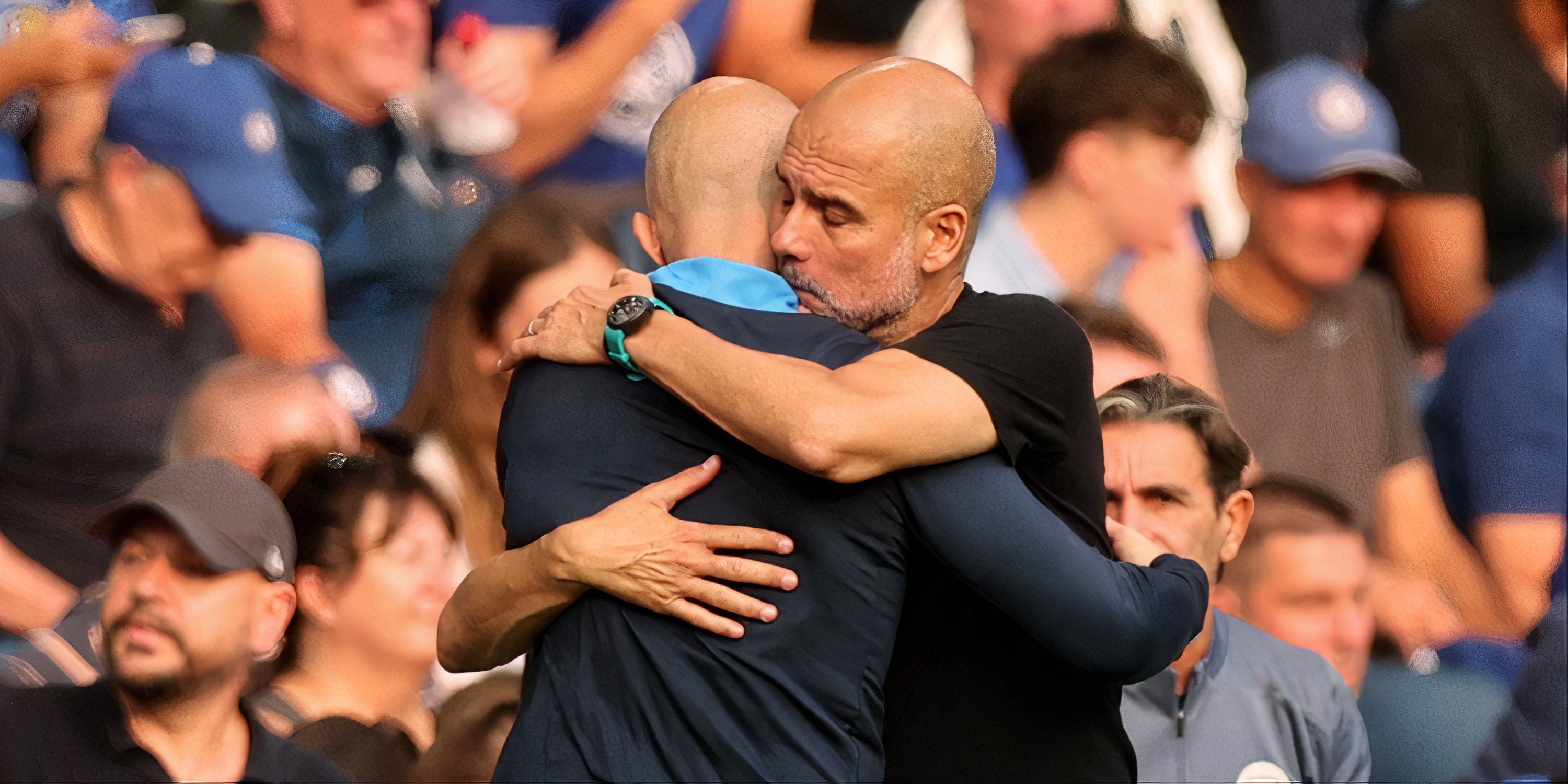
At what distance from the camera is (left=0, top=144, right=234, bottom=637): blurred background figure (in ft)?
9.96

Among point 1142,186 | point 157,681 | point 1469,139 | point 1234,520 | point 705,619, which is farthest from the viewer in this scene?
point 1469,139

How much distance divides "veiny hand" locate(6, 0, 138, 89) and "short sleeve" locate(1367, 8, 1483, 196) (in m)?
3.18

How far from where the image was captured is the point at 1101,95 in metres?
3.63

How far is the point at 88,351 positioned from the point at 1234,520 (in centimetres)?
275

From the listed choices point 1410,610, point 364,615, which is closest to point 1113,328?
point 1410,610

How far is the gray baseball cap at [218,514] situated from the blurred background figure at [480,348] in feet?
1.16

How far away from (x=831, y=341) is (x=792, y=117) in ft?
1.33

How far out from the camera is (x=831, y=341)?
76.1 inches

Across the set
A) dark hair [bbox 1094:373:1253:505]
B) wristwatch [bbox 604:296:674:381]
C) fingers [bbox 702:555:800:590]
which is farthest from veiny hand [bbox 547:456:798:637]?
dark hair [bbox 1094:373:1253:505]

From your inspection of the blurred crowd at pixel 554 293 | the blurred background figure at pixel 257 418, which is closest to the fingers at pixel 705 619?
the blurred crowd at pixel 554 293

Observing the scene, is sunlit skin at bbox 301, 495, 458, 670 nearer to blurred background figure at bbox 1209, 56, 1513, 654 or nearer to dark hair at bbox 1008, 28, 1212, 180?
dark hair at bbox 1008, 28, 1212, 180

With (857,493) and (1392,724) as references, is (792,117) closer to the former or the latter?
(857,493)

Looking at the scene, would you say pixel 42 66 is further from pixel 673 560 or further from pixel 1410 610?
pixel 1410 610

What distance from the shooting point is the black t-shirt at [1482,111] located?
3.83m
